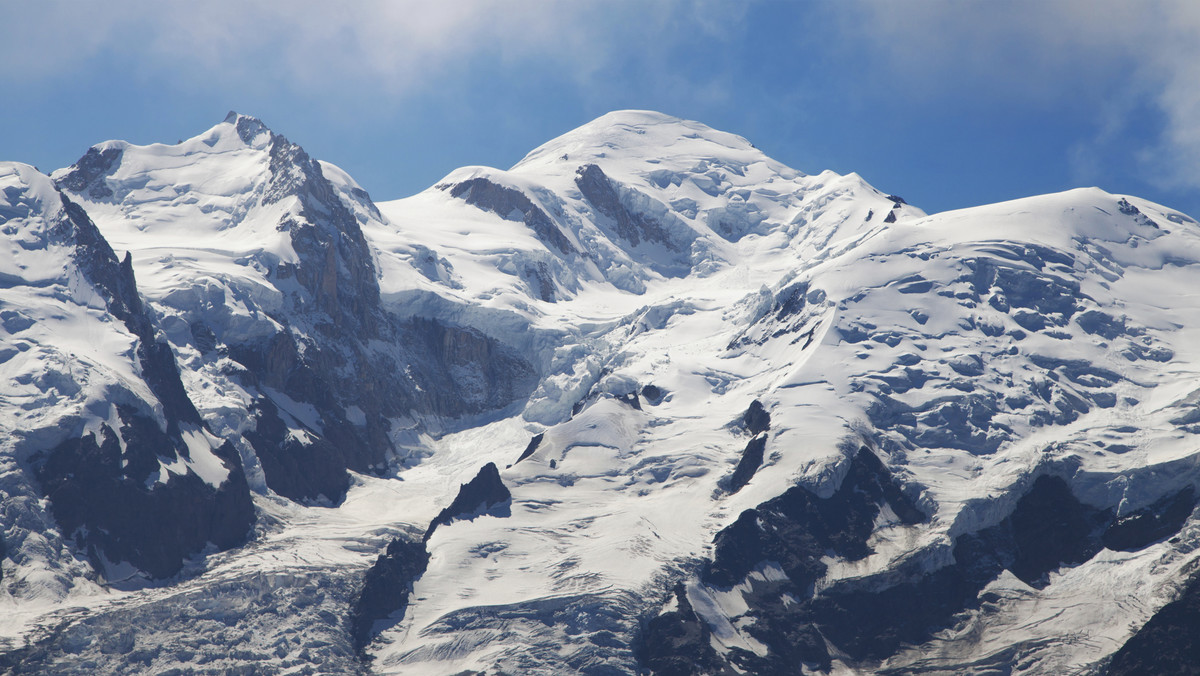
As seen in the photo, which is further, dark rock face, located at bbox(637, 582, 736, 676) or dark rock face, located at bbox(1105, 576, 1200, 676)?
dark rock face, located at bbox(637, 582, 736, 676)

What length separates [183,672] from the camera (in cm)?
19575

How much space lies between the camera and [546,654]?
197125mm

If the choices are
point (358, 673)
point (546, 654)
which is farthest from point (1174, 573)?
point (358, 673)

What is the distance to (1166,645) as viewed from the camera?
18725 cm

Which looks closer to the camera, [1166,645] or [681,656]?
[1166,645]

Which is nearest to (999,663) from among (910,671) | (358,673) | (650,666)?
(910,671)

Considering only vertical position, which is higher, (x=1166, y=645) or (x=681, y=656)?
(x=1166, y=645)

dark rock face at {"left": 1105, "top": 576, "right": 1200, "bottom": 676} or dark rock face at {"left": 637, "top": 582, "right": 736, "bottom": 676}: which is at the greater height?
dark rock face at {"left": 1105, "top": 576, "right": 1200, "bottom": 676}

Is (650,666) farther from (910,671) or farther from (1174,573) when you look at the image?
(1174,573)

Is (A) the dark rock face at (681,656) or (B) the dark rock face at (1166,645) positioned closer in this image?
(B) the dark rock face at (1166,645)

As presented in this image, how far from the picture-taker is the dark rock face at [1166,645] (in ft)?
608

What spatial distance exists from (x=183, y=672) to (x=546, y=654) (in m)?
49.8

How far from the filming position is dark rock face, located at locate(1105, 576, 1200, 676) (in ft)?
608

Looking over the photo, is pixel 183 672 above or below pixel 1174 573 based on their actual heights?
below
